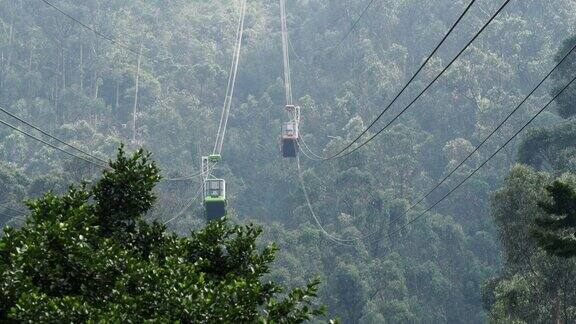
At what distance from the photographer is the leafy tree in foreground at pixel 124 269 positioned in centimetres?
1194

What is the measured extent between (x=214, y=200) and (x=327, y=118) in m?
45.5

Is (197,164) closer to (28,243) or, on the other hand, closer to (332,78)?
(332,78)

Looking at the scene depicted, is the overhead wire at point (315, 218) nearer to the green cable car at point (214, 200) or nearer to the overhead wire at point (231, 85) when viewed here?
the overhead wire at point (231, 85)

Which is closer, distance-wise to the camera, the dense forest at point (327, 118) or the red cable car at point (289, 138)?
the red cable car at point (289, 138)

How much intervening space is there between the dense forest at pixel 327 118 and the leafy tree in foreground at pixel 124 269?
27405mm

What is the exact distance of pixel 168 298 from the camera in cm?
1223

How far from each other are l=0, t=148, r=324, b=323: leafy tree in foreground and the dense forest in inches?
1079

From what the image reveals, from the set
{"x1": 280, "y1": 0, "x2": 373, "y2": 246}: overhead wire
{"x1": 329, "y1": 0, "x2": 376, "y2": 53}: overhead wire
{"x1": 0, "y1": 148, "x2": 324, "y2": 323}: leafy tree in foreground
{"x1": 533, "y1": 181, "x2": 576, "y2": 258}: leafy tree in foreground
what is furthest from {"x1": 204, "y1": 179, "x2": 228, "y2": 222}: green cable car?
{"x1": 329, "y1": 0, "x2": 376, "y2": 53}: overhead wire

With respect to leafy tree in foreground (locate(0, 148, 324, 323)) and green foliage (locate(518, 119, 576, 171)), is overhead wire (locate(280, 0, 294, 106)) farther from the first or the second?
leafy tree in foreground (locate(0, 148, 324, 323))

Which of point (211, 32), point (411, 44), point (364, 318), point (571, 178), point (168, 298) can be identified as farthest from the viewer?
point (211, 32)

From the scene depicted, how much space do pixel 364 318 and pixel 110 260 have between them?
46834 mm

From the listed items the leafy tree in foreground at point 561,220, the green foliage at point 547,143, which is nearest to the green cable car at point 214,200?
the green foliage at point 547,143

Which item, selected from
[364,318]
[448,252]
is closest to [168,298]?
[364,318]

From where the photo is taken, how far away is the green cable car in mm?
42438
